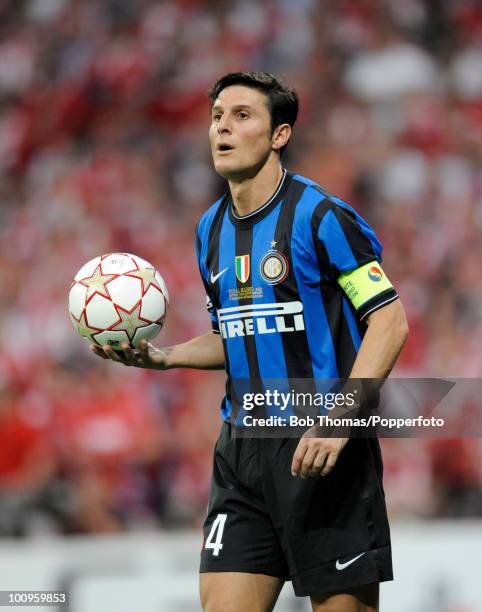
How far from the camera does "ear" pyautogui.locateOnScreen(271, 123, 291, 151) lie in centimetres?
345

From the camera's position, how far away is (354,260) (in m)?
3.16

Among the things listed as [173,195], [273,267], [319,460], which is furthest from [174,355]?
[173,195]

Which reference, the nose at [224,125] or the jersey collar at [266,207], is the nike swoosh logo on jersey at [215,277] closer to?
the jersey collar at [266,207]

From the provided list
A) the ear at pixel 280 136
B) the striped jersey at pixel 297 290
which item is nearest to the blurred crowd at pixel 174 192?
the striped jersey at pixel 297 290

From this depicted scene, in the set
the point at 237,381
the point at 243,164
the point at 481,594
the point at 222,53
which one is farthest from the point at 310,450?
the point at 222,53

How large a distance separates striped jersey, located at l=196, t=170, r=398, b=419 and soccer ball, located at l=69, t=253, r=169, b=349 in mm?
304

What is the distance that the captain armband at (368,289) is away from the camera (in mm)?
A: 3152

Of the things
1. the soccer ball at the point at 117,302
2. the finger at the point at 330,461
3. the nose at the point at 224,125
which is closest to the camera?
the finger at the point at 330,461

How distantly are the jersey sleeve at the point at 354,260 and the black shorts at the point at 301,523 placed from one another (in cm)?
47

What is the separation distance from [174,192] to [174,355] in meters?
5.24

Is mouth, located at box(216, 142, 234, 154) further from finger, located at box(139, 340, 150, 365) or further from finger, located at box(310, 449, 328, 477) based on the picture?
finger, located at box(310, 449, 328, 477)

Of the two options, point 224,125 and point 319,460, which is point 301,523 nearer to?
point 319,460

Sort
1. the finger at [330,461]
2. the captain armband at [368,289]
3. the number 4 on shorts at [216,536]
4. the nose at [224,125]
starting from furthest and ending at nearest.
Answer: the nose at [224,125], the number 4 on shorts at [216,536], the captain armband at [368,289], the finger at [330,461]

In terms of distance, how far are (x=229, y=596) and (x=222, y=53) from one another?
22.2 ft
